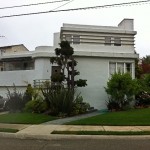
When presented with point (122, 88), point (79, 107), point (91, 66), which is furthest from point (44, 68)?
point (122, 88)

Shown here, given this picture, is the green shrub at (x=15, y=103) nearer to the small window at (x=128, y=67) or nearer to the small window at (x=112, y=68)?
the small window at (x=112, y=68)

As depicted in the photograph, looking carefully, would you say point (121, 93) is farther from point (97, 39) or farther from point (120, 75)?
point (97, 39)

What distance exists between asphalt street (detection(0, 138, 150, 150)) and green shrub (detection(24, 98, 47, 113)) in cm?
957

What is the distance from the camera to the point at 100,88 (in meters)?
28.0

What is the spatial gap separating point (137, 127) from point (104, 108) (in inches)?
463

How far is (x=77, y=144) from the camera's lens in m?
12.5

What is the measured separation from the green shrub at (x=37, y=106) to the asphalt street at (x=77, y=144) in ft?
31.4

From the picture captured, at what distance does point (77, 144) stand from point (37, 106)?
11.6m

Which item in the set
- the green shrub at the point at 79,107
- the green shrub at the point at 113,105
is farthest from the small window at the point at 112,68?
the green shrub at the point at 79,107

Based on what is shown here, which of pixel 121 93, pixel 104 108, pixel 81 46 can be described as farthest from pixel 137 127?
pixel 81 46

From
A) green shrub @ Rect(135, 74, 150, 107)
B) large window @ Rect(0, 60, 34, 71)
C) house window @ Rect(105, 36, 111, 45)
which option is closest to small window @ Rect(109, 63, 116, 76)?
green shrub @ Rect(135, 74, 150, 107)

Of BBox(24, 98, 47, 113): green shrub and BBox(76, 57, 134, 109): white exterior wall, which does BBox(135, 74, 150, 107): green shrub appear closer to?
BBox(76, 57, 134, 109): white exterior wall

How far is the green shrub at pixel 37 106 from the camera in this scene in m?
23.7

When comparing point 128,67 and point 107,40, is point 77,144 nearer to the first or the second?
point 128,67
